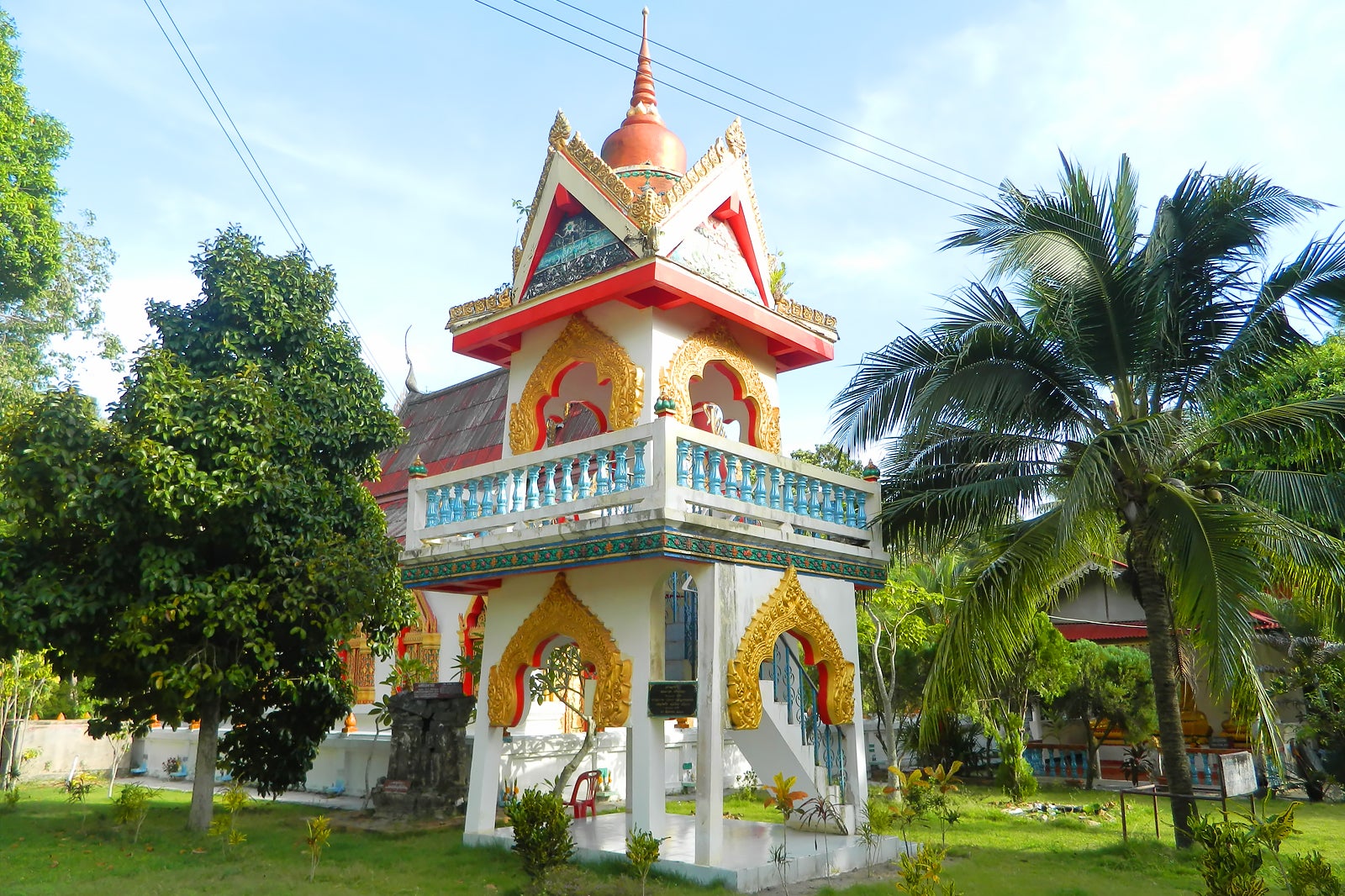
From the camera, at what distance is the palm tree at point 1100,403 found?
28.8 ft

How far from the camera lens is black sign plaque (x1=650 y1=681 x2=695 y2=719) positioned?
8.20 meters

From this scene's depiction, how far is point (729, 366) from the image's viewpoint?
10352 millimetres

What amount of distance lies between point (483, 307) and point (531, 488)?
2.47m

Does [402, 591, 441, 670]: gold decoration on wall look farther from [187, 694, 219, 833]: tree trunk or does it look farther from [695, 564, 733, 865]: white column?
[695, 564, 733, 865]: white column

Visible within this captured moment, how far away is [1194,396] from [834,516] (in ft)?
12.1

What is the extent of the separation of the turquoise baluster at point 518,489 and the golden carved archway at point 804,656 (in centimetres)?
238

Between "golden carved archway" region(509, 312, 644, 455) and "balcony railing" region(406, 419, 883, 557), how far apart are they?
0.63 m

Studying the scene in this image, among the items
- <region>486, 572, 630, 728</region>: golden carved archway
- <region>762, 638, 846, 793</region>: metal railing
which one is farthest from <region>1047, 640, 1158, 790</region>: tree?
<region>486, 572, 630, 728</region>: golden carved archway

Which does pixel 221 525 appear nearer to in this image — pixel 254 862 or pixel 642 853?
pixel 254 862

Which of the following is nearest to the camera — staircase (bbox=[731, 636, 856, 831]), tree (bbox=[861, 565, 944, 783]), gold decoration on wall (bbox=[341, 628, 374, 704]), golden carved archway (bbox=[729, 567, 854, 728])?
golden carved archway (bbox=[729, 567, 854, 728])

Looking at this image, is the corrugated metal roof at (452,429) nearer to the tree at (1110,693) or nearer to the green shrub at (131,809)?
the green shrub at (131,809)

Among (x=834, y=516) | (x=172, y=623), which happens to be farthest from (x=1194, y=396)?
(x=172, y=623)

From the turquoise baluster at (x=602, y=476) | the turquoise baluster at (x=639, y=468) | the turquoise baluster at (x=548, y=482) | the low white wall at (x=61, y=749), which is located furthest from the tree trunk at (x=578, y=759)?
the low white wall at (x=61, y=749)

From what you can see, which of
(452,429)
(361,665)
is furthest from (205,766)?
(452,429)
